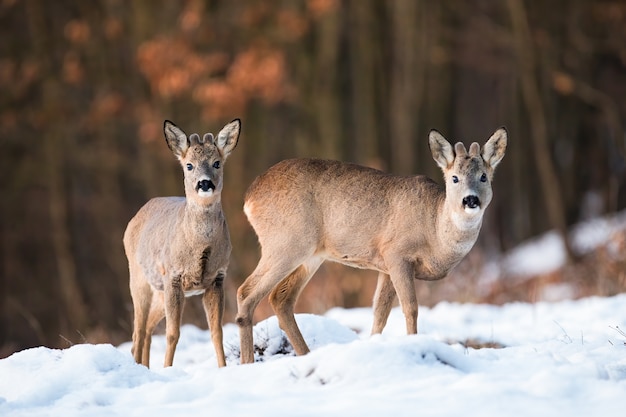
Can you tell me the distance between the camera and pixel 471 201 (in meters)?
7.87

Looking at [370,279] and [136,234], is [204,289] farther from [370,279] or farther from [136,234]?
[370,279]

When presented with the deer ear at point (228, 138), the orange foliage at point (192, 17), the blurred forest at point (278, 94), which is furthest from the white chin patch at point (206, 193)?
the orange foliage at point (192, 17)

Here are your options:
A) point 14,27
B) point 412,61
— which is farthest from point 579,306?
point 14,27

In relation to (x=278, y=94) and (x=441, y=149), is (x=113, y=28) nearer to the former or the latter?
(x=278, y=94)

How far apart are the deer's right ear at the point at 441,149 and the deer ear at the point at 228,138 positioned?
145 cm

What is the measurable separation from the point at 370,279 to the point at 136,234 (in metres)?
7.29

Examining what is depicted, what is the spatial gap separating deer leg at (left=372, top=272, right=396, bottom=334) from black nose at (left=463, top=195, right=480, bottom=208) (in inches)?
40.8

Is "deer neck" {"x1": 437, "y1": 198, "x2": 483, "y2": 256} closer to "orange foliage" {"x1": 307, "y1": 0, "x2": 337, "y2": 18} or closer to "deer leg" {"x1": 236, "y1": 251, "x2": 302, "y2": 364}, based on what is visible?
"deer leg" {"x1": 236, "y1": 251, "x2": 302, "y2": 364}

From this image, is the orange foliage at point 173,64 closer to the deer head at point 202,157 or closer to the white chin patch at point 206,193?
the deer head at point 202,157

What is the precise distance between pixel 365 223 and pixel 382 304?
0.67 meters

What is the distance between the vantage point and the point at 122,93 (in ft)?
74.8

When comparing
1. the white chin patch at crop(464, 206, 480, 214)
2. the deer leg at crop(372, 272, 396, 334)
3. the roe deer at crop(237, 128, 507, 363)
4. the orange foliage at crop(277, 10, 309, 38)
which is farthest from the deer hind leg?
the orange foliage at crop(277, 10, 309, 38)

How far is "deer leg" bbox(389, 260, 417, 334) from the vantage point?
795 cm

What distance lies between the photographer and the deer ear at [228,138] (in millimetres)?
8094
